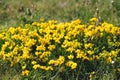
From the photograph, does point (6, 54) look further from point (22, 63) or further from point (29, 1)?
point (29, 1)

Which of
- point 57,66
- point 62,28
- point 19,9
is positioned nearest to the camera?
point 57,66

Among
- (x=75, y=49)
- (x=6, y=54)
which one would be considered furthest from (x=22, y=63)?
(x=75, y=49)

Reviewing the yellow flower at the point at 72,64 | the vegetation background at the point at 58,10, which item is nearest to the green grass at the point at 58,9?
the vegetation background at the point at 58,10

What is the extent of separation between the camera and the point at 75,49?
19.6ft

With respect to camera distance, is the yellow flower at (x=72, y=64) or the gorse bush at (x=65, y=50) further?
the gorse bush at (x=65, y=50)

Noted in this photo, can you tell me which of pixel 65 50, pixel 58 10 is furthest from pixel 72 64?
pixel 58 10

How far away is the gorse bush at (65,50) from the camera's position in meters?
5.81

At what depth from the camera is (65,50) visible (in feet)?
19.6

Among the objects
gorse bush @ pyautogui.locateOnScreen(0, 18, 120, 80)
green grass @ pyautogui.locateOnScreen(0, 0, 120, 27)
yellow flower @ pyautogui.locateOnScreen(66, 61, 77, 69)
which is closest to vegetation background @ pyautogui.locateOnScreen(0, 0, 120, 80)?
green grass @ pyautogui.locateOnScreen(0, 0, 120, 27)

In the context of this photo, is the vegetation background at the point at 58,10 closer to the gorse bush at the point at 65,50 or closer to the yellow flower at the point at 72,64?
the gorse bush at the point at 65,50

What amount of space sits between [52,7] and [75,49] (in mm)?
3840

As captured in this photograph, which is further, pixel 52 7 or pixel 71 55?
pixel 52 7

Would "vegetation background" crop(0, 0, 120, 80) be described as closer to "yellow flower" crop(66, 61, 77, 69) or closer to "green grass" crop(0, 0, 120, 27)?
"green grass" crop(0, 0, 120, 27)

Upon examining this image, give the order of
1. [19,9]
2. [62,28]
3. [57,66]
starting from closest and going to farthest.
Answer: [57,66]
[62,28]
[19,9]
